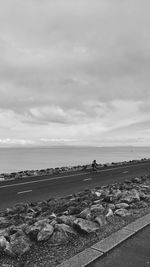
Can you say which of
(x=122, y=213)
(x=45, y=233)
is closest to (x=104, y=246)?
(x=45, y=233)

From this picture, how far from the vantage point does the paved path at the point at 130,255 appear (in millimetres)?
3553

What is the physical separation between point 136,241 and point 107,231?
0.73m

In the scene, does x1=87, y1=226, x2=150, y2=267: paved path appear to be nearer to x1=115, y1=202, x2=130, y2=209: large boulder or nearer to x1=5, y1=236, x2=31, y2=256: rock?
x1=5, y1=236, x2=31, y2=256: rock

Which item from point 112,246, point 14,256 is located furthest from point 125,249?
point 14,256

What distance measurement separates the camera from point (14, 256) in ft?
12.3

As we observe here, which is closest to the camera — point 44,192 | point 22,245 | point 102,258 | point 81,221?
point 102,258

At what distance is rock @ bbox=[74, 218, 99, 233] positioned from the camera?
15.7 ft

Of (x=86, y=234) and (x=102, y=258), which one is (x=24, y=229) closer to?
(x=86, y=234)

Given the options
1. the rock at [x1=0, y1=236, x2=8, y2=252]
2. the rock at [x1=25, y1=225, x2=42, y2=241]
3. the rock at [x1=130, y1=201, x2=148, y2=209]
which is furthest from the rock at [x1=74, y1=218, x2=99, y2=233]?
the rock at [x1=130, y1=201, x2=148, y2=209]

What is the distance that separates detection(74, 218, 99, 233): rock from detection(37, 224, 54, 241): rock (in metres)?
0.58

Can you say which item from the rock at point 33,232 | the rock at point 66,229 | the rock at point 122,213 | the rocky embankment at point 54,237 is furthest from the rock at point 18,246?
the rock at point 122,213

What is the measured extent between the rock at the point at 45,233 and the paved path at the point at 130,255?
1.16 m

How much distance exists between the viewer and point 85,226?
4887mm

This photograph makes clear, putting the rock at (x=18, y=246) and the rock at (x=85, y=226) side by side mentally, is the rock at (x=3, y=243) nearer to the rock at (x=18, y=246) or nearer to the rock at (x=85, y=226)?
the rock at (x=18, y=246)
